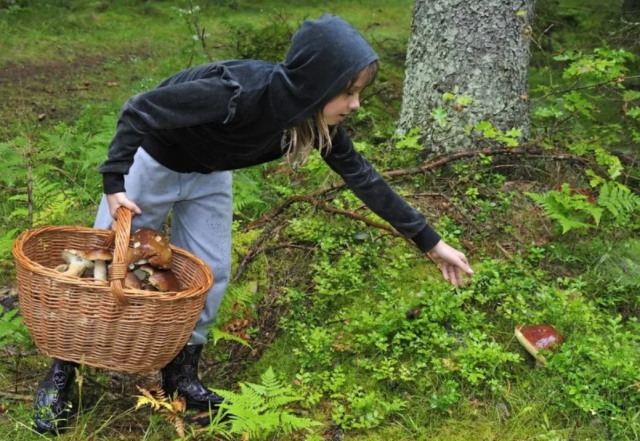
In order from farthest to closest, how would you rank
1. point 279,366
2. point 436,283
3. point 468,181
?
point 468,181 < point 436,283 < point 279,366

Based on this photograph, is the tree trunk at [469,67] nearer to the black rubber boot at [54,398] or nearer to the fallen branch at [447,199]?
the fallen branch at [447,199]

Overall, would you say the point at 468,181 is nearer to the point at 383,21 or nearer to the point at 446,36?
the point at 446,36

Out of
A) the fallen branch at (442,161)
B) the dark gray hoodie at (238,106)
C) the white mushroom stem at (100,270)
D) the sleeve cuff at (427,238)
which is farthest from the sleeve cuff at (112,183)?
the fallen branch at (442,161)

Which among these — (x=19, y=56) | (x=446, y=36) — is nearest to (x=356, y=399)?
(x=446, y=36)

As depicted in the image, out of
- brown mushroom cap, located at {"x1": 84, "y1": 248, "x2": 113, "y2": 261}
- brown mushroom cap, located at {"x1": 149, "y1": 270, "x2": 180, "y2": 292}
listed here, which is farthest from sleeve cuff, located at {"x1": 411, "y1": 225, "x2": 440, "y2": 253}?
brown mushroom cap, located at {"x1": 84, "y1": 248, "x2": 113, "y2": 261}

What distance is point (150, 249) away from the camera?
2.91 metres

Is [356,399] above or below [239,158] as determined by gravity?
below

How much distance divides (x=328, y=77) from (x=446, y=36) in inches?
109

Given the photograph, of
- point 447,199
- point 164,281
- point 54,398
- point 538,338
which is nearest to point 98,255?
point 164,281

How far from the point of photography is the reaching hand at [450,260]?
3.13 meters

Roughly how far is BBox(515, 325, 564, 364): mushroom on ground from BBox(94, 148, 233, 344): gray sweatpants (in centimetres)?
157

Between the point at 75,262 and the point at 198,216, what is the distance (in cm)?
64

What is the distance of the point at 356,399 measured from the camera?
3.12 metres

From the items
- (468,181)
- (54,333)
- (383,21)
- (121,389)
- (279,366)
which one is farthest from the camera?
(383,21)
